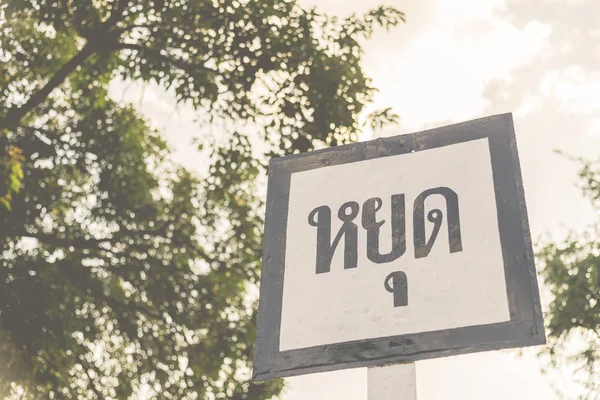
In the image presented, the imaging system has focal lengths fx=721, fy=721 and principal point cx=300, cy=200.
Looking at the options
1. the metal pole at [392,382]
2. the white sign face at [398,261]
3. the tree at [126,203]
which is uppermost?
the tree at [126,203]

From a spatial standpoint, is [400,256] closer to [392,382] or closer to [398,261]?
[398,261]

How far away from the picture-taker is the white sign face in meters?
2.42

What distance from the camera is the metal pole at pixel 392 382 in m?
2.31

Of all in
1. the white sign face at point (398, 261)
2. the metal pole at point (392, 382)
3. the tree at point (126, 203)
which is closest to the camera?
the metal pole at point (392, 382)

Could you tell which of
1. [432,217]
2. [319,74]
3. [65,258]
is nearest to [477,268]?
[432,217]

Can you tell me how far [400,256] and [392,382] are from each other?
46cm

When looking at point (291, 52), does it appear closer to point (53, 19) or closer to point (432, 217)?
point (53, 19)

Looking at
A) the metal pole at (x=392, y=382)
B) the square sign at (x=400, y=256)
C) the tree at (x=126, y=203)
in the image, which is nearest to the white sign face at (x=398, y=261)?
the square sign at (x=400, y=256)

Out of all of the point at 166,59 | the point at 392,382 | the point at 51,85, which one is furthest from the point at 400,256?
the point at 51,85

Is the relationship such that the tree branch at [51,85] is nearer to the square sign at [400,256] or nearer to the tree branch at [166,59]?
the tree branch at [166,59]

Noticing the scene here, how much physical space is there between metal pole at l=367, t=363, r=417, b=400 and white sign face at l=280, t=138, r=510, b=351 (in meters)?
0.12

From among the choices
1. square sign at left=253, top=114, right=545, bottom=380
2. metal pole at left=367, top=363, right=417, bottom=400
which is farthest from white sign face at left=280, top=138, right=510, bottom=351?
metal pole at left=367, top=363, right=417, bottom=400

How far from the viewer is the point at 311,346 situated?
2.52 meters

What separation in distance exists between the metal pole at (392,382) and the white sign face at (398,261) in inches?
4.6
